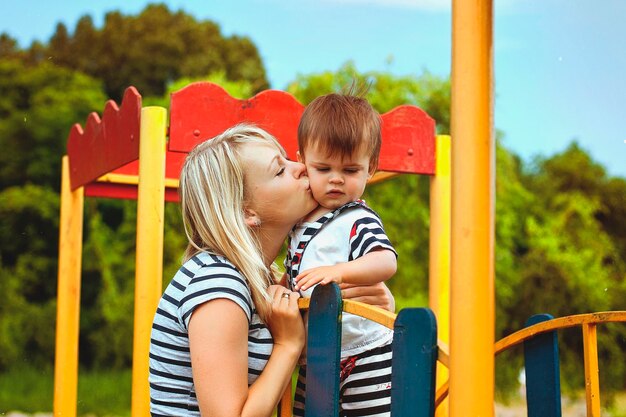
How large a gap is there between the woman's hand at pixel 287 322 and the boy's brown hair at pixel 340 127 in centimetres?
44

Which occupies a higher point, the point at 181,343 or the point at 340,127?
the point at 340,127

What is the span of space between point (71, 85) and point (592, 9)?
6257mm

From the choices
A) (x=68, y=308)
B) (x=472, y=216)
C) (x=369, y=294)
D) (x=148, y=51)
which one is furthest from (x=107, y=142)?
(x=148, y=51)

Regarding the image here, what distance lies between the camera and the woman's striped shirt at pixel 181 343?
1854mm

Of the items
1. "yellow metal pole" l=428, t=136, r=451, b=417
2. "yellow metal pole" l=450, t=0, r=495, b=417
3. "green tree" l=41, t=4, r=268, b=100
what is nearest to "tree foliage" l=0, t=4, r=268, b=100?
"green tree" l=41, t=4, r=268, b=100

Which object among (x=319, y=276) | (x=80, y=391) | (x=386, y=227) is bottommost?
(x=80, y=391)

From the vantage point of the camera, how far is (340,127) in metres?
2.11

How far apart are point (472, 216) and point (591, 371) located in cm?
84

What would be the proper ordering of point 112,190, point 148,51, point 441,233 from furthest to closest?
point 148,51 < point 112,190 < point 441,233

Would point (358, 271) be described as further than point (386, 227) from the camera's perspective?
No

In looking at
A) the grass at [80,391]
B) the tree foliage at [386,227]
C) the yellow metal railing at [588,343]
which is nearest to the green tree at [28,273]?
the tree foliage at [386,227]

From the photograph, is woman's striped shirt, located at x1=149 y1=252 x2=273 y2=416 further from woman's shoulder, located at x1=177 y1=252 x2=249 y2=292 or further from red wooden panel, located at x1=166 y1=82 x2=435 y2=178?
red wooden panel, located at x1=166 y1=82 x2=435 y2=178

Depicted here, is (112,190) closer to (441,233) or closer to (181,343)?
(441,233)

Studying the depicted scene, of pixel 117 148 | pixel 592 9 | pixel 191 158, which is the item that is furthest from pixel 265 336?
pixel 592 9
